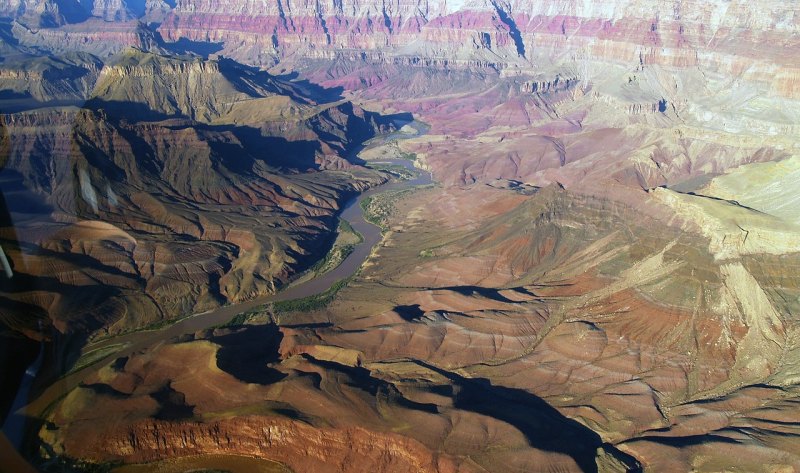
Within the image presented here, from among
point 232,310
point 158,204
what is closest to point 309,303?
point 232,310

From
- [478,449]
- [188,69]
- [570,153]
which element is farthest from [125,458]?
[188,69]

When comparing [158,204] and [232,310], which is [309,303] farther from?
Result: [158,204]

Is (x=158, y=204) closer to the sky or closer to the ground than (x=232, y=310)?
closer to the sky

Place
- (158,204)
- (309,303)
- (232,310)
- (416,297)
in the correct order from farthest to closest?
(158,204) < (232,310) < (309,303) < (416,297)

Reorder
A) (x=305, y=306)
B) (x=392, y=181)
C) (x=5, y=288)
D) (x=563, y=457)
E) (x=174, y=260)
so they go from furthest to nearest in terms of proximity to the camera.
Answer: (x=392, y=181), (x=174, y=260), (x=305, y=306), (x=563, y=457), (x=5, y=288)

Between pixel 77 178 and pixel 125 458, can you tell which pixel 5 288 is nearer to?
pixel 125 458

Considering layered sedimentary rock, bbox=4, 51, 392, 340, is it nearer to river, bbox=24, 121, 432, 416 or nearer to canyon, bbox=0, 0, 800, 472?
canyon, bbox=0, 0, 800, 472

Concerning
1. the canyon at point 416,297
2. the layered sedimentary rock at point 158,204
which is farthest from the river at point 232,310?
the layered sedimentary rock at point 158,204

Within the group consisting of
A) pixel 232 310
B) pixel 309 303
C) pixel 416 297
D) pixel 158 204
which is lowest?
pixel 232 310
